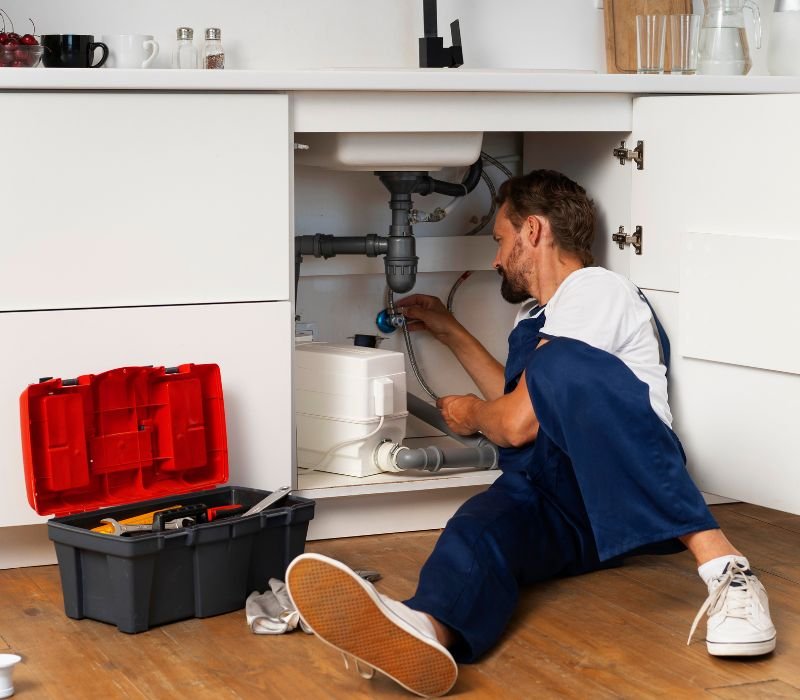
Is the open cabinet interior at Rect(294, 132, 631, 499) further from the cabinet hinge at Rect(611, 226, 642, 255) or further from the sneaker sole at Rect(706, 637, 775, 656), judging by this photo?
the sneaker sole at Rect(706, 637, 775, 656)

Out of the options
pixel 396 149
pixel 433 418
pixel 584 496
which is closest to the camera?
pixel 584 496

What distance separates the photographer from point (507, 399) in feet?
6.95

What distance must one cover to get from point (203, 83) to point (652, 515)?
3.29 feet

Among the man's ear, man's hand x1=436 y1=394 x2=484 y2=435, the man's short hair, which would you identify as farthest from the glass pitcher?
man's hand x1=436 y1=394 x2=484 y2=435

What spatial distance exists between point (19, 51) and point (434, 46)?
2.92ft

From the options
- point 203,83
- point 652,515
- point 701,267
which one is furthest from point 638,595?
point 203,83

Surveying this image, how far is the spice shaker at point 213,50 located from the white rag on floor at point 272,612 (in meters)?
1.05

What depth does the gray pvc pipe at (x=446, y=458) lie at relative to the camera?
7.51 ft

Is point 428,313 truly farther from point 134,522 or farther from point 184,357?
point 134,522

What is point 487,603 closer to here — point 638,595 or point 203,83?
point 638,595

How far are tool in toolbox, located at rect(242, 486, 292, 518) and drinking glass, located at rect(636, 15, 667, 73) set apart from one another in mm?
1188

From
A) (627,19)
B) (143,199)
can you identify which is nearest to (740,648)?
(143,199)

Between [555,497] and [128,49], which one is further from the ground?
[128,49]

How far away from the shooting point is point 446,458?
232cm
